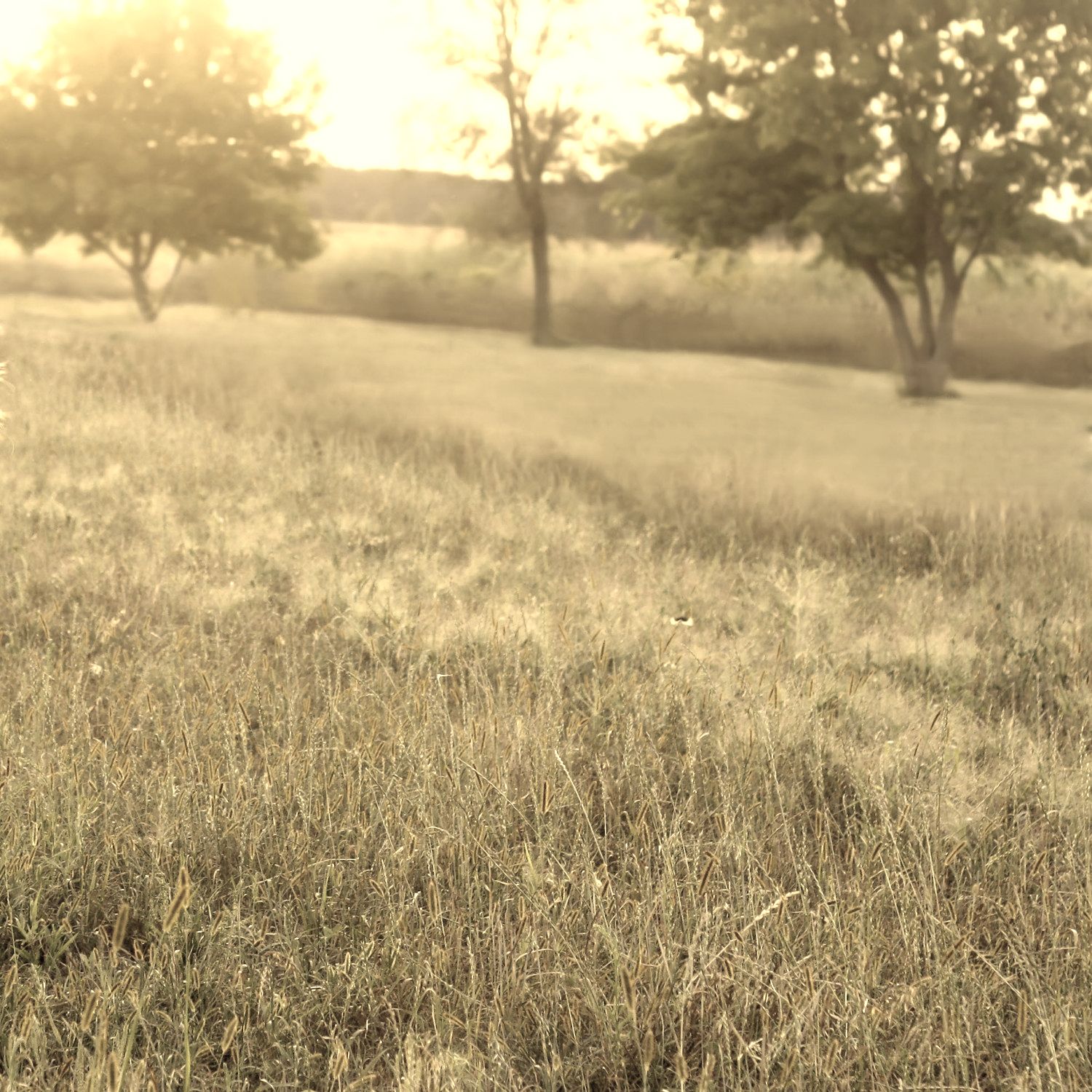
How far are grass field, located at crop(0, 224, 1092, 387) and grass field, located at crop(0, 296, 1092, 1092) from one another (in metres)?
13.8

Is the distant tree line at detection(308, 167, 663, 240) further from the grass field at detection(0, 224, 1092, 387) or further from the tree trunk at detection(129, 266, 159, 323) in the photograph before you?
the tree trunk at detection(129, 266, 159, 323)

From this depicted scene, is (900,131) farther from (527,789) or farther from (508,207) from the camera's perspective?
(527,789)

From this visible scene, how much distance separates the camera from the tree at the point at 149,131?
84.2ft

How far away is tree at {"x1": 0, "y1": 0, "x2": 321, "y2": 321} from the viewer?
84.2ft

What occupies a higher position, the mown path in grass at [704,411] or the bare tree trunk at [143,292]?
the bare tree trunk at [143,292]

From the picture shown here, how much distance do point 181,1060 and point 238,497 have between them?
658cm

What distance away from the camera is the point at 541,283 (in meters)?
26.7

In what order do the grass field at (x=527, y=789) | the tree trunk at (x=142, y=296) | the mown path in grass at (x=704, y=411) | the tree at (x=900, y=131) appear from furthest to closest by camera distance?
the tree trunk at (x=142, y=296), the tree at (x=900, y=131), the mown path in grass at (x=704, y=411), the grass field at (x=527, y=789)

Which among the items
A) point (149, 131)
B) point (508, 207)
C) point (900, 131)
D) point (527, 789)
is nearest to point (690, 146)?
point (900, 131)

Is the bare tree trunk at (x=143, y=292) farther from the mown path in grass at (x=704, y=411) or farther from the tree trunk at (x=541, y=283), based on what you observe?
the tree trunk at (x=541, y=283)

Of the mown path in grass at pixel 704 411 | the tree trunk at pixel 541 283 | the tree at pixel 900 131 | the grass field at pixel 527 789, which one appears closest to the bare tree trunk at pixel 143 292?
the mown path in grass at pixel 704 411

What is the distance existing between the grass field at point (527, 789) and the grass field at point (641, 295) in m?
13.8

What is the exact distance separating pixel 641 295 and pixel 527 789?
25.1 metres

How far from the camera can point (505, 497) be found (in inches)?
373
